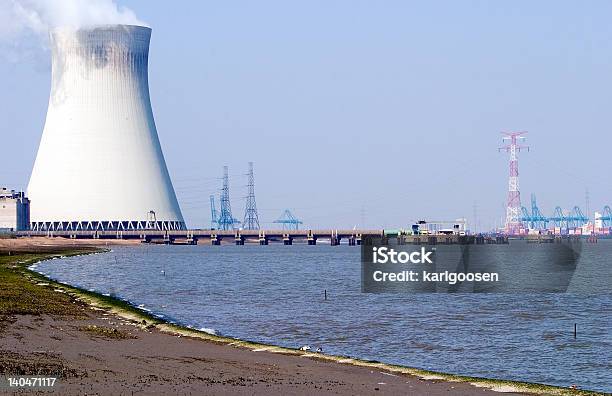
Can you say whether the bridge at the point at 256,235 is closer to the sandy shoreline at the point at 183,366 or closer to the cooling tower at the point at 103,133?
the cooling tower at the point at 103,133

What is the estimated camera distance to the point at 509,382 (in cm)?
1467

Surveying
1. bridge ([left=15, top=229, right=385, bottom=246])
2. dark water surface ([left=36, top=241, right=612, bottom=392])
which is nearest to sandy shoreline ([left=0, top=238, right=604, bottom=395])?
dark water surface ([left=36, top=241, right=612, bottom=392])

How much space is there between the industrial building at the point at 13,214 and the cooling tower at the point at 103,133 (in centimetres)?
3370

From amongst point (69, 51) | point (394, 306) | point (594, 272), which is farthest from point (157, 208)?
point (394, 306)

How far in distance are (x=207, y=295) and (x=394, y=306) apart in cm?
721

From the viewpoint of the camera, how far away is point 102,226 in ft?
313

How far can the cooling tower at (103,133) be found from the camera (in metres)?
77.2

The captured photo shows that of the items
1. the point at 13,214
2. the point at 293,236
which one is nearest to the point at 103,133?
the point at 13,214

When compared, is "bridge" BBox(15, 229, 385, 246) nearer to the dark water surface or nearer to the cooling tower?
the cooling tower

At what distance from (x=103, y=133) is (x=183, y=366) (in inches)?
2609

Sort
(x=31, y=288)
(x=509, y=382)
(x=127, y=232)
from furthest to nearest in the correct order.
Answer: (x=127, y=232), (x=31, y=288), (x=509, y=382)

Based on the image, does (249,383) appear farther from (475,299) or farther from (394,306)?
(475,299)

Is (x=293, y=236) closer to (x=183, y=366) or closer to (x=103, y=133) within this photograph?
(x=103, y=133)

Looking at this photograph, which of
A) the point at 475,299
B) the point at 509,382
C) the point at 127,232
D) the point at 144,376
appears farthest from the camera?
the point at 127,232
